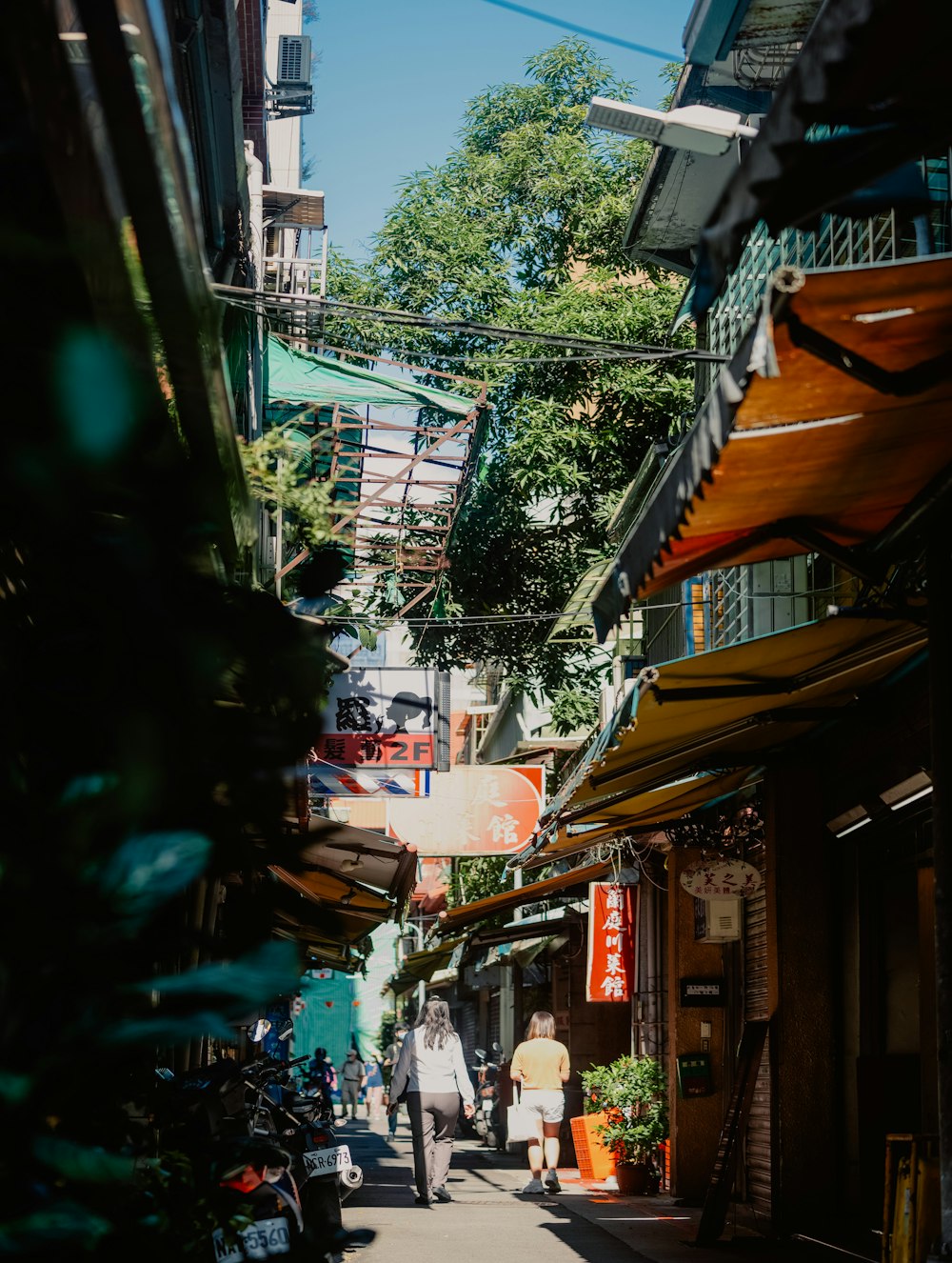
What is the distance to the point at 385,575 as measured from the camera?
17.8 meters

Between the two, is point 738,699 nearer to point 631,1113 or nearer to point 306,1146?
point 306,1146

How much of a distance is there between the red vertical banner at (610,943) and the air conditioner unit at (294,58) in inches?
464

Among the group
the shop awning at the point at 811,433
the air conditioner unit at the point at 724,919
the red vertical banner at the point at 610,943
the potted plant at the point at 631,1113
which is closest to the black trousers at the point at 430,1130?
the potted plant at the point at 631,1113

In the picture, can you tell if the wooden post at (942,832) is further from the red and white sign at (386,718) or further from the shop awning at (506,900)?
the red and white sign at (386,718)

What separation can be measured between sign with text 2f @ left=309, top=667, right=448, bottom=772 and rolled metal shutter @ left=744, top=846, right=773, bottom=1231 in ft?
16.2

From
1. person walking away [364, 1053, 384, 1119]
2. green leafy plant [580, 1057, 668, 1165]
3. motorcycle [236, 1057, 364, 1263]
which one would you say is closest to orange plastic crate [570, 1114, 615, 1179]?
green leafy plant [580, 1057, 668, 1165]

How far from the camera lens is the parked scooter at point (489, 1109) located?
76.5ft

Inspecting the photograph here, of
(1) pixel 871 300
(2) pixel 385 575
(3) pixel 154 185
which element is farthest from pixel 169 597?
(2) pixel 385 575

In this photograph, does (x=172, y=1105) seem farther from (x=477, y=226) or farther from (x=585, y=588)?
(x=477, y=226)

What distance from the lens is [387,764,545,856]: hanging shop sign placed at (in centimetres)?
1698

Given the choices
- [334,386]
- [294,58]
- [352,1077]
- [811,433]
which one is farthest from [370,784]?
[352,1077]

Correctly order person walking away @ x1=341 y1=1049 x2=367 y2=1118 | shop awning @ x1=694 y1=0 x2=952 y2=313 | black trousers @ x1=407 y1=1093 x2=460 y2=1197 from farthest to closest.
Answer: person walking away @ x1=341 y1=1049 x2=367 y2=1118
black trousers @ x1=407 y1=1093 x2=460 y2=1197
shop awning @ x1=694 y1=0 x2=952 y2=313

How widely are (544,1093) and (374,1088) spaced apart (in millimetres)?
24472

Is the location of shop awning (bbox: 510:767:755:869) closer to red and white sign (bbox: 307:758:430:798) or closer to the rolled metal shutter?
the rolled metal shutter
